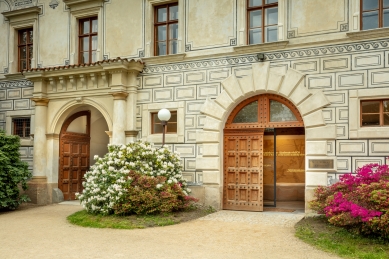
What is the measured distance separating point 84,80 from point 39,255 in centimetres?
823

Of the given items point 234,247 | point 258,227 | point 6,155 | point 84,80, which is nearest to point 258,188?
point 258,227

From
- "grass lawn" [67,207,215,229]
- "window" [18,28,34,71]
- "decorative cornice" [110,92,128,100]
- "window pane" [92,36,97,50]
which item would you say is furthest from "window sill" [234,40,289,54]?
"window" [18,28,34,71]

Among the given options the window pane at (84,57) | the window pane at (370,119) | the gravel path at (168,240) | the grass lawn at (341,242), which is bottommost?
the gravel path at (168,240)

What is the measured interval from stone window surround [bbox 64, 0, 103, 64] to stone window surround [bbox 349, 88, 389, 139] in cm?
839

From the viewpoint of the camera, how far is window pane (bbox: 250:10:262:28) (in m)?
13.2

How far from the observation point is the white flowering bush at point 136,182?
11.4 meters

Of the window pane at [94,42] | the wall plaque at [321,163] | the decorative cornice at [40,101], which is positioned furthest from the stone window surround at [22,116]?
the wall plaque at [321,163]

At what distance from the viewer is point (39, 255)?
Answer: 26.0 feet

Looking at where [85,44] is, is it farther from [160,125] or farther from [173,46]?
[160,125]

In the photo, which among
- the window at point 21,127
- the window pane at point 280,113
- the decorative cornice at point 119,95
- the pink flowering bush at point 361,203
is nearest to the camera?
the pink flowering bush at point 361,203

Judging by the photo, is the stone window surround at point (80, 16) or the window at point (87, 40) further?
the window at point (87, 40)

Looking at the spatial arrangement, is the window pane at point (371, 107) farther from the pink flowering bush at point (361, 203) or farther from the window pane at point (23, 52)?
the window pane at point (23, 52)

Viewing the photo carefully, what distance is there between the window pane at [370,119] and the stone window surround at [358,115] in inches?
7.0

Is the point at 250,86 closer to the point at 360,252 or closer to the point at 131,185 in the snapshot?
the point at 131,185
